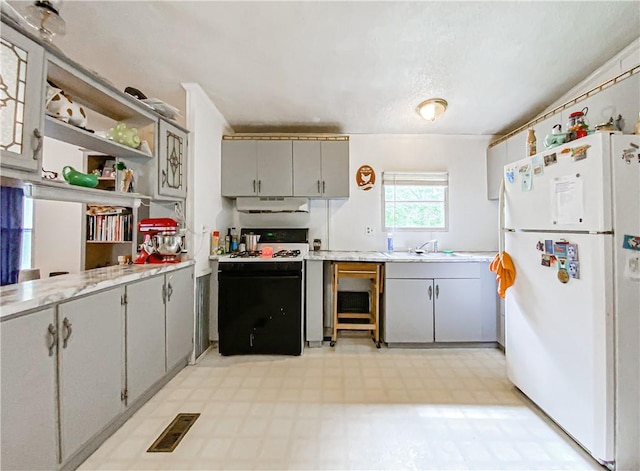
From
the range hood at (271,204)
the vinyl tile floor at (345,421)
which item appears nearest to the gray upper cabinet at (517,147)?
the vinyl tile floor at (345,421)

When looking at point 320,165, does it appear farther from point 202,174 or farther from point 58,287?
point 58,287

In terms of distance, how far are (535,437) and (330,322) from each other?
1.99 meters

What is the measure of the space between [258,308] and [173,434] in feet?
3.76

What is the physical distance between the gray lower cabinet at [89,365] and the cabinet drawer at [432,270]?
229cm

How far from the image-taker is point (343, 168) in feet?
10.1

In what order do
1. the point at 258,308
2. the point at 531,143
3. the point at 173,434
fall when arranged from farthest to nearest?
1. the point at 258,308
2. the point at 531,143
3. the point at 173,434

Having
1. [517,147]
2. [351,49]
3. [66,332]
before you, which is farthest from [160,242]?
[517,147]

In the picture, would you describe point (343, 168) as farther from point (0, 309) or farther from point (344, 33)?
point (0, 309)

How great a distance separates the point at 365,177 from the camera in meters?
3.43

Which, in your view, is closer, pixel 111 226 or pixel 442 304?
pixel 442 304

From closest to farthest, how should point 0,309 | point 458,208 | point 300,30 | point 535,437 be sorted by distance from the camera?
point 0,309
point 535,437
point 300,30
point 458,208

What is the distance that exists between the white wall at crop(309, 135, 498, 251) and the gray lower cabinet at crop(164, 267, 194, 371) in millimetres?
1611

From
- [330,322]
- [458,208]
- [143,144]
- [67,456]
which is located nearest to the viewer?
[67,456]

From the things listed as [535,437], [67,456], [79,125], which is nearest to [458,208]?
[535,437]
